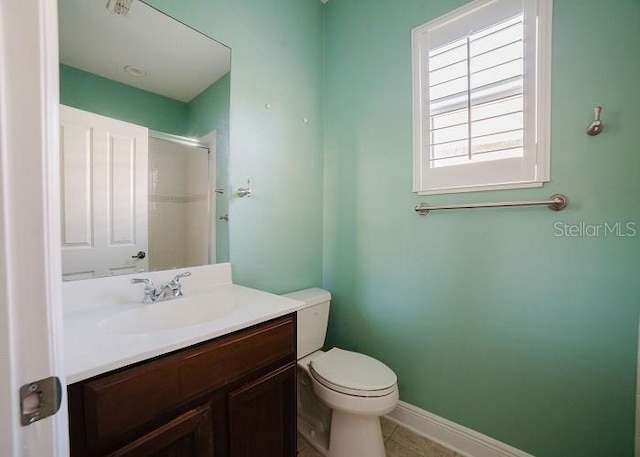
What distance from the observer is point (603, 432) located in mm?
1107

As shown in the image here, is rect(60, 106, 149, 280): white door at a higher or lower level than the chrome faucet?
higher

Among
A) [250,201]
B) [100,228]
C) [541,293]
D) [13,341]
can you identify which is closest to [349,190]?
[250,201]

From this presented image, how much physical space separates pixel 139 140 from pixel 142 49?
40 centimetres

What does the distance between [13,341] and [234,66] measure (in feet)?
4.88

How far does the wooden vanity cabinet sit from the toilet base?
0.97 ft

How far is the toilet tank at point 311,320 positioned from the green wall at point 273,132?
16cm

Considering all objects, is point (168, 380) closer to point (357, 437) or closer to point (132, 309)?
point (132, 309)

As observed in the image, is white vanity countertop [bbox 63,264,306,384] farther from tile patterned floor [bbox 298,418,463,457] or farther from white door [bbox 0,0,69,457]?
tile patterned floor [bbox 298,418,463,457]

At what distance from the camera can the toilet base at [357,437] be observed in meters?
1.26

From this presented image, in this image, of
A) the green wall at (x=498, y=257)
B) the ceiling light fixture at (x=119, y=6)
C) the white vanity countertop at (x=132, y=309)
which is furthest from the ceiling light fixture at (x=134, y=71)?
the green wall at (x=498, y=257)

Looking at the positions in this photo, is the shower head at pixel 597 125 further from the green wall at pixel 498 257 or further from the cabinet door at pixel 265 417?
the cabinet door at pixel 265 417

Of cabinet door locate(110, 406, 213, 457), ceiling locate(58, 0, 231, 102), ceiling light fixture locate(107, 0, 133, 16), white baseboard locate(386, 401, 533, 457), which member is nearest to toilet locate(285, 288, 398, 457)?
white baseboard locate(386, 401, 533, 457)

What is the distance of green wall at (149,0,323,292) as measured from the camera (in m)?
1.46

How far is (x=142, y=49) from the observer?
120cm
